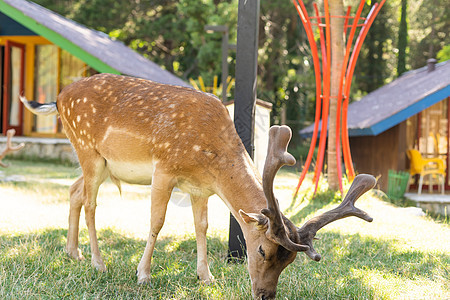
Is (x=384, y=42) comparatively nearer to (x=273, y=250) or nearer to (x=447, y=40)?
(x=447, y=40)

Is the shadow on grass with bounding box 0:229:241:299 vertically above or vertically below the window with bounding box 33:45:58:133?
below

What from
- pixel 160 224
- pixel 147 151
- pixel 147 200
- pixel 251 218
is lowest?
pixel 147 200

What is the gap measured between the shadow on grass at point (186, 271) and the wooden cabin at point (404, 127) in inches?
219

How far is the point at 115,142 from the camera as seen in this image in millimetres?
3943

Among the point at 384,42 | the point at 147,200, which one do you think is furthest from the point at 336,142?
the point at 384,42

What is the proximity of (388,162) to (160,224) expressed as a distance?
350 inches

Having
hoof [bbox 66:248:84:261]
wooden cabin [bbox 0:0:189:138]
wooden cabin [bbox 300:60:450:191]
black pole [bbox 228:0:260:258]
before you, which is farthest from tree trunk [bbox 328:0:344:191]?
wooden cabin [bbox 0:0:189:138]

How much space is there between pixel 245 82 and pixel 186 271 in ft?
5.53

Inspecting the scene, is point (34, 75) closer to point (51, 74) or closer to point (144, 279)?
point (51, 74)

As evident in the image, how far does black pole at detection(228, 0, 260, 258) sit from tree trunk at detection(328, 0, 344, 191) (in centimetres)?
377

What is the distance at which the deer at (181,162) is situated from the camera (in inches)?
121

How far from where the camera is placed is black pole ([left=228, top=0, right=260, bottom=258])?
4414mm

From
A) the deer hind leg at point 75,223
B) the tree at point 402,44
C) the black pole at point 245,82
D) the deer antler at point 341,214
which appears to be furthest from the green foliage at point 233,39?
the deer antler at point 341,214

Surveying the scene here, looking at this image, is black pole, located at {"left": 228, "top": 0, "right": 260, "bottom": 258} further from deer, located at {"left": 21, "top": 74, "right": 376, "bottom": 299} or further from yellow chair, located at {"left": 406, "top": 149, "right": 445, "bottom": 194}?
yellow chair, located at {"left": 406, "top": 149, "right": 445, "bottom": 194}
